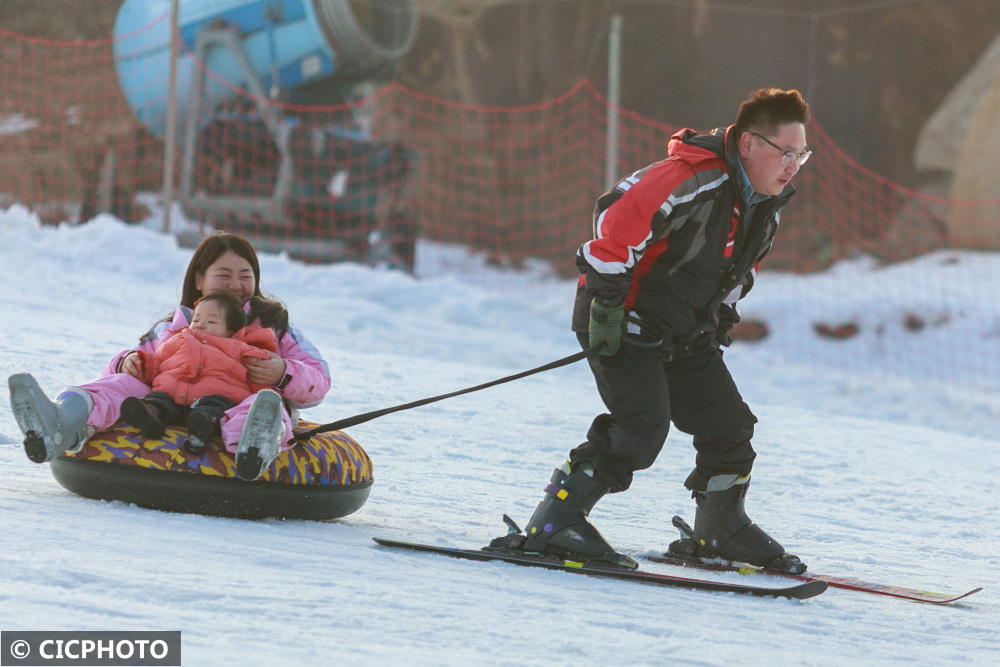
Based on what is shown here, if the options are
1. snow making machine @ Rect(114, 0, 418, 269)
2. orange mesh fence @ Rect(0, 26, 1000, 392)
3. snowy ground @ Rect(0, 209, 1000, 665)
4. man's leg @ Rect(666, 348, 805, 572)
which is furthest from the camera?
orange mesh fence @ Rect(0, 26, 1000, 392)

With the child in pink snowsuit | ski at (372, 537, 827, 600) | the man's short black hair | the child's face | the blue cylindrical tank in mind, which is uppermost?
the blue cylindrical tank

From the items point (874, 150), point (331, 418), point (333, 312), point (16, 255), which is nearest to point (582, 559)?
point (331, 418)

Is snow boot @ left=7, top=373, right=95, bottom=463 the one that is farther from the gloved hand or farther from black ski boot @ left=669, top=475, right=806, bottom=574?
black ski boot @ left=669, top=475, right=806, bottom=574

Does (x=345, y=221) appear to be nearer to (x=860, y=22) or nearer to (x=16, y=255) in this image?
(x=16, y=255)

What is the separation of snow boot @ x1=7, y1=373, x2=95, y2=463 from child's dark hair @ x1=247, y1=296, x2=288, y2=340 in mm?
507

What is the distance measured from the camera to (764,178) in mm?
2719

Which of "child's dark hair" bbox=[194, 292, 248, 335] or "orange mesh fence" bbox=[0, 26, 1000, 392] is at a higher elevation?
"orange mesh fence" bbox=[0, 26, 1000, 392]

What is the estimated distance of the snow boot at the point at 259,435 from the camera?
2.54m

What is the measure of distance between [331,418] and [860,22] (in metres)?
14.7

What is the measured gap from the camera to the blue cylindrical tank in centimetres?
1071

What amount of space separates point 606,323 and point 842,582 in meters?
0.93

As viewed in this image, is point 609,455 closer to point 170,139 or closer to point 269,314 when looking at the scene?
point 269,314

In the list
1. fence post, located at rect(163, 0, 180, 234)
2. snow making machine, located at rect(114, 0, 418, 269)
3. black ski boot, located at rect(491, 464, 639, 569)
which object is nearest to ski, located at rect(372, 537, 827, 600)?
black ski boot, located at rect(491, 464, 639, 569)

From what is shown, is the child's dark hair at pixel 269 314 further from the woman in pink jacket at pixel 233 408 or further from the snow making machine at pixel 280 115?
the snow making machine at pixel 280 115
